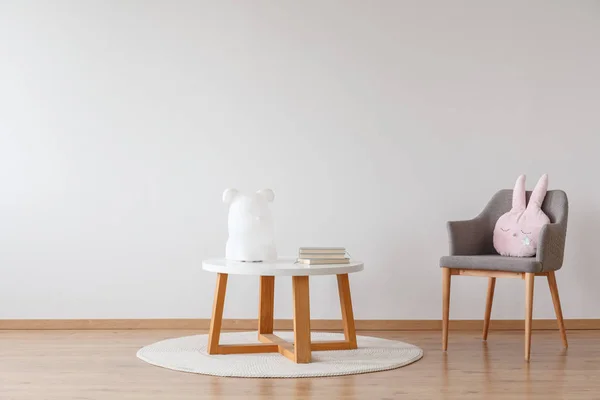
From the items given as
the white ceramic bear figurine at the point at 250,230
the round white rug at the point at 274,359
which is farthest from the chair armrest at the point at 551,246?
the white ceramic bear figurine at the point at 250,230

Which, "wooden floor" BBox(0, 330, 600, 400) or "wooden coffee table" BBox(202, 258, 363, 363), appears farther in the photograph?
"wooden coffee table" BBox(202, 258, 363, 363)

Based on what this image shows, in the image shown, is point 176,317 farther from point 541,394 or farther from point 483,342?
point 541,394

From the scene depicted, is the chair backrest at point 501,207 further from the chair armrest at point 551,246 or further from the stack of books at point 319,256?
the stack of books at point 319,256

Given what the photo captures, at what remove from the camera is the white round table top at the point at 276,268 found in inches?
122

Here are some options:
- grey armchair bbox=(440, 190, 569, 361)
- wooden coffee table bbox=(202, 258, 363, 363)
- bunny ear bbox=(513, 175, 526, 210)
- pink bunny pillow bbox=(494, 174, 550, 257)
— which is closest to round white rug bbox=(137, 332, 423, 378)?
wooden coffee table bbox=(202, 258, 363, 363)

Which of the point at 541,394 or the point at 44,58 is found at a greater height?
the point at 44,58

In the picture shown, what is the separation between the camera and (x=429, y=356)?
3422mm

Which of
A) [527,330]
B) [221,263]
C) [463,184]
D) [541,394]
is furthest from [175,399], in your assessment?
[463,184]

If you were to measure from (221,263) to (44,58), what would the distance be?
5.88 ft

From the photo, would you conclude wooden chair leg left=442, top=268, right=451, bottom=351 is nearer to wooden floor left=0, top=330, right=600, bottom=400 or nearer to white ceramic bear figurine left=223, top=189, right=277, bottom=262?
wooden floor left=0, top=330, right=600, bottom=400

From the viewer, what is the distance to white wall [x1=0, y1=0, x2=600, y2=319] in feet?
14.0

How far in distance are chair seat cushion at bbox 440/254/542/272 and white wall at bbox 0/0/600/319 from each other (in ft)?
2.42

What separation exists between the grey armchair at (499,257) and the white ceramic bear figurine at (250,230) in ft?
2.76

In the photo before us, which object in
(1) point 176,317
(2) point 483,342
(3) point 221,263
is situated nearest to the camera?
(3) point 221,263
